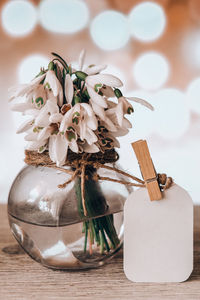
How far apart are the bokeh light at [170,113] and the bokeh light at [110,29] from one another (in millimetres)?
368

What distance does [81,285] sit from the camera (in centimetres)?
66

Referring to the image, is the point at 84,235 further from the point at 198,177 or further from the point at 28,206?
the point at 198,177

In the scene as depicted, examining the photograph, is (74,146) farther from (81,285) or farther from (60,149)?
(81,285)

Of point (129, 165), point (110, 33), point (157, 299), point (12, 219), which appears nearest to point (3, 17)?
point (110, 33)

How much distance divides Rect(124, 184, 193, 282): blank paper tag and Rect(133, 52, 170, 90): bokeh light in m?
1.66

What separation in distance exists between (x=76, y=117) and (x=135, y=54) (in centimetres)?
176

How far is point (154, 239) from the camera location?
664mm

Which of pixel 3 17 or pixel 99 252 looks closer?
pixel 99 252

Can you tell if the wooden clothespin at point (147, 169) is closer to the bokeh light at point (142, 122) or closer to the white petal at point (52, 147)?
the white petal at point (52, 147)

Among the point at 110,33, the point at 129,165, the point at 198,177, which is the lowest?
the point at 198,177

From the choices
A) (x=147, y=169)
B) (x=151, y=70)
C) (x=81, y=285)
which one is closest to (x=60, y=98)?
(x=147, y=169)

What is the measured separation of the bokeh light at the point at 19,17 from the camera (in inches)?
89.0

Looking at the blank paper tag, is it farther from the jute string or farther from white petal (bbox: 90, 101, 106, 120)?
white petal (bbox: 90, 101, 106, 120)

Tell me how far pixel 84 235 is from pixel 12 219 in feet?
0.46
